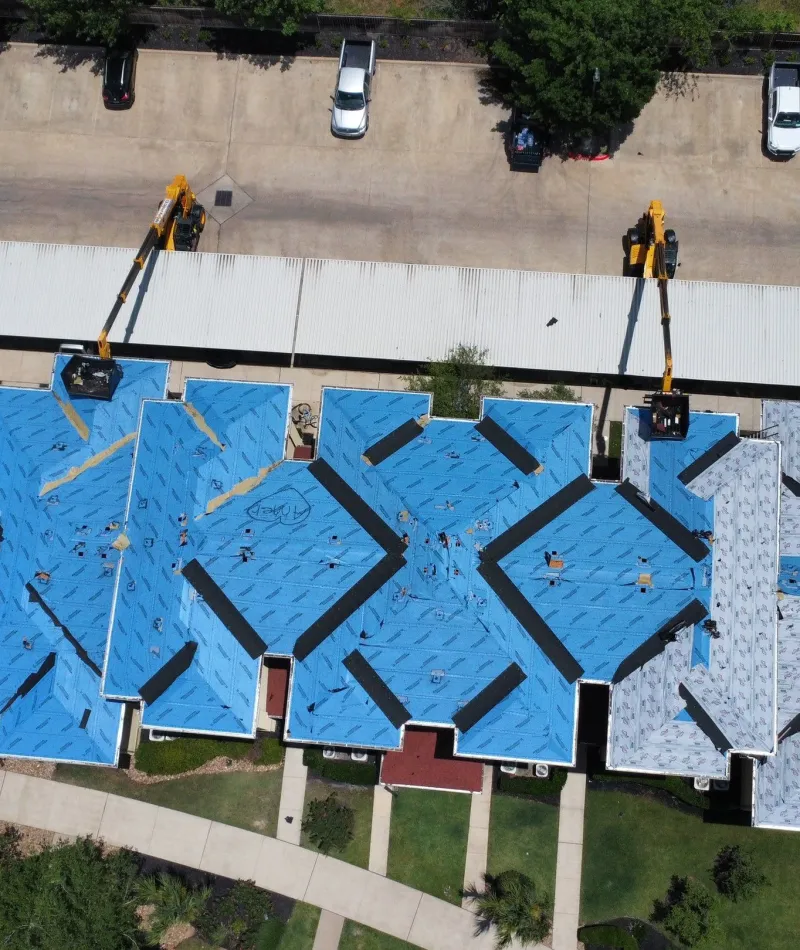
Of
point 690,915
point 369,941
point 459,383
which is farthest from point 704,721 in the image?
point 369,941

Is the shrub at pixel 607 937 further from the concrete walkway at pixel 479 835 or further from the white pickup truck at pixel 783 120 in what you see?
the white pickup truck at pixel 783 120

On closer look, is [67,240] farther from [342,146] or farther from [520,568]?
[520,568]

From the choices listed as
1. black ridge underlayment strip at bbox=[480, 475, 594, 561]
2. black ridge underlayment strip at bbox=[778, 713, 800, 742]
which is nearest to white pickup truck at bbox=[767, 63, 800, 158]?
black ridge underlayment strip at bbox=[480, 475, 594, 561]

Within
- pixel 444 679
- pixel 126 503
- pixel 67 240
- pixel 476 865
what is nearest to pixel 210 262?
pixel 67 240

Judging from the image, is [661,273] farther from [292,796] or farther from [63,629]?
[63,629]

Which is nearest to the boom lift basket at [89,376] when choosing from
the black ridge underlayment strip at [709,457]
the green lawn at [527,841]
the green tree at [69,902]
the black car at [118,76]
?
the black car at [118,76]
